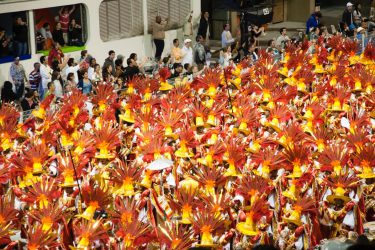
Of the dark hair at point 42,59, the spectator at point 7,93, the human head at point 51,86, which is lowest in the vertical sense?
the spectator at point 7,93

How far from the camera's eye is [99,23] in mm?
20188

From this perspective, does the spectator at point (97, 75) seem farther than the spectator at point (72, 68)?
No

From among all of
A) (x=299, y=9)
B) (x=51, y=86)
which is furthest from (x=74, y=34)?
(x=299, y=9)

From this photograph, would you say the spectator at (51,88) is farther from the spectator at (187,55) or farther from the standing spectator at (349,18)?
the standing spectator at (349,18)

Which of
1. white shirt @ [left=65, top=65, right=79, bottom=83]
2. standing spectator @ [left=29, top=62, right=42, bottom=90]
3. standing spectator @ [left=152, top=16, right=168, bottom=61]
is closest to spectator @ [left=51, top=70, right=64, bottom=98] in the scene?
white shirt @ [left=65, top=65, right=79, bottom=83]

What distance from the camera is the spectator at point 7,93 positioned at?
16609 millimetres

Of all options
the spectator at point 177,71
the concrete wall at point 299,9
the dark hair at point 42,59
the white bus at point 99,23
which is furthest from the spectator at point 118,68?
the concrete wall at point 299,9

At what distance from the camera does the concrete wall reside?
90.6ft

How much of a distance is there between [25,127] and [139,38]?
24.4 feet

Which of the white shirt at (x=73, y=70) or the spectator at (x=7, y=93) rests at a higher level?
the white shirt at (x=73, y=70)

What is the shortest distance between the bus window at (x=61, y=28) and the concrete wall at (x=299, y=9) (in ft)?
31.2

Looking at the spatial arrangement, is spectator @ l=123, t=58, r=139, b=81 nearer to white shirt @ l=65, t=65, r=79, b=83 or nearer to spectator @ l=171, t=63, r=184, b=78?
spectator @ l=171, t=63, r=184, b=78

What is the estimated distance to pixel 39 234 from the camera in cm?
984

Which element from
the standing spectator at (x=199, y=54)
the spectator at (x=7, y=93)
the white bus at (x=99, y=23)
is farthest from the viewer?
the standing spectator at (x=199, y=54)
